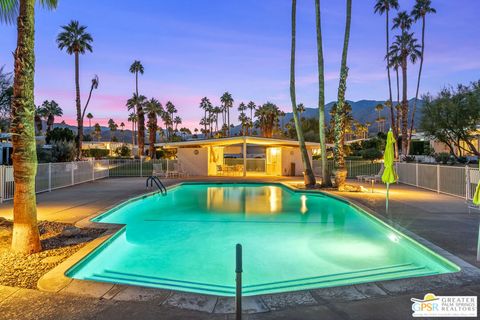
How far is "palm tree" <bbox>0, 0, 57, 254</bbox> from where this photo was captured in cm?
498

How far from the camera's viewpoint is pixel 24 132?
4984 millimetres

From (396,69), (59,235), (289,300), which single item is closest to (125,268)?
(59,235)

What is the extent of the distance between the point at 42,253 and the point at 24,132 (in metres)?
1.88

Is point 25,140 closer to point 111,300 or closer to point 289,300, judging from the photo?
point 111,300

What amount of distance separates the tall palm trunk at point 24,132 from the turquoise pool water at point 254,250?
3.52 ft

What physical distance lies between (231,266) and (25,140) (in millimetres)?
3897

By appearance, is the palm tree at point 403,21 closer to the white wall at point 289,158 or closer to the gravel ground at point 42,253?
the white wall at point 289,158

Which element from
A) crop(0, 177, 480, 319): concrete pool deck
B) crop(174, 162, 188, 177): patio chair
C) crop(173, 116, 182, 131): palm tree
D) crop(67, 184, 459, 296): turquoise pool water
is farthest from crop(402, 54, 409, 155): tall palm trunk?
crop(173, 116, 182, 131): palm tree

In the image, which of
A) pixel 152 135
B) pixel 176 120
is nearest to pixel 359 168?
pixel 152 135

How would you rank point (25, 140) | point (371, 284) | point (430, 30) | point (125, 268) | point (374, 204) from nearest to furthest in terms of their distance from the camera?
point (371, 284), point (25, 140), point (125, 268), point (374, 204), point (430, 30)

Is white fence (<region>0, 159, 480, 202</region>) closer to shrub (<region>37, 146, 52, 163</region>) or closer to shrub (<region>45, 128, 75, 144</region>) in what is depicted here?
shrub (<region>37, 146, 52, 163</region>)

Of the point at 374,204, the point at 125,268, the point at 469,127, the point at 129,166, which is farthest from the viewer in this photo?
the point at 129,166

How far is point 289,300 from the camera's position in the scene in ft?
11.4

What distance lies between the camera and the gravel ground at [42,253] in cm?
421
